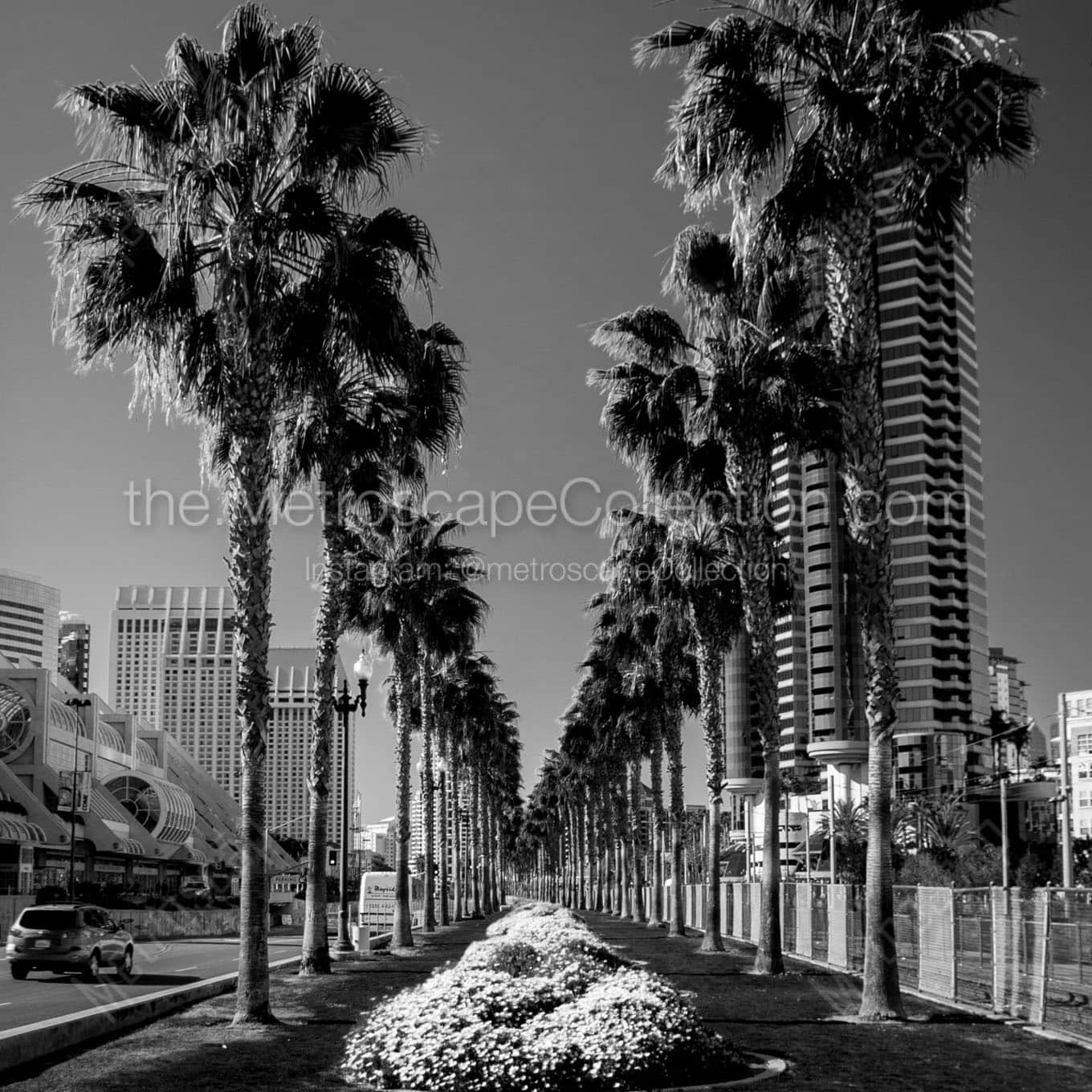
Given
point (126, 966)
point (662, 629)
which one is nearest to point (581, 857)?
point (662, 629)

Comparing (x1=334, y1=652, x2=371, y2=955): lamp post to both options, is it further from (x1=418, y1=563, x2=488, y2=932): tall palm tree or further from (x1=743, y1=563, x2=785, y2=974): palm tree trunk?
(x1=743, y1=563, x2=785, y2=974): palm tree trunk

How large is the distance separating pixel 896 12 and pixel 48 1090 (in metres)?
16.2

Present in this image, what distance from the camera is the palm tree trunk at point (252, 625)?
19.0m

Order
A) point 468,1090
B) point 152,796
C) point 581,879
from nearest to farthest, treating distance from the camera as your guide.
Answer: point 468,1090 → point 581,879 → point 152,796

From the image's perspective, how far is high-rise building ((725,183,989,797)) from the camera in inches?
6688

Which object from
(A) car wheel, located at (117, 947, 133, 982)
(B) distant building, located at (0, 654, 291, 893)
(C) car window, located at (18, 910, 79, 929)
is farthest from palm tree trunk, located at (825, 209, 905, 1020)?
(B) distant building, located at (0, 654, 291, 893)

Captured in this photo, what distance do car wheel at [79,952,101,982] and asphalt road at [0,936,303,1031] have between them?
0.21m

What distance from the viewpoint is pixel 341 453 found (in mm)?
26344

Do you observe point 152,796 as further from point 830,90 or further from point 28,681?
point 830,90

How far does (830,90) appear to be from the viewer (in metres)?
18.5

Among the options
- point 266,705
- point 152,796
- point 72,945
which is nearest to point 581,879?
point 152,796

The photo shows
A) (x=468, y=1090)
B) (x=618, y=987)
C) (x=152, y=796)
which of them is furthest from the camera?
(x=152, y=796)

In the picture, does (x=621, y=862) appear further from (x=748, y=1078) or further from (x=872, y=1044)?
(x=748, y=1078)

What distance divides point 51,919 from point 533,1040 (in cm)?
2128
